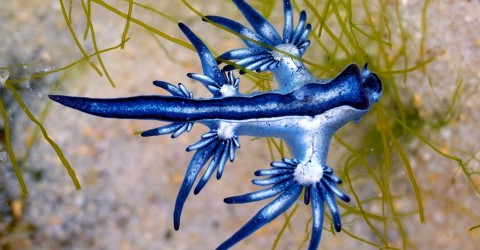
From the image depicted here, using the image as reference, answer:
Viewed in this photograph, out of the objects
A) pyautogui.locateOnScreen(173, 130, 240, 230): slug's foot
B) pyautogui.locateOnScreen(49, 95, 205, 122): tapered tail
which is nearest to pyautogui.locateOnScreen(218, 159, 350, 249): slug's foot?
pyautogui.locateOnScreen(173, 130, 240, 230): slug's foot

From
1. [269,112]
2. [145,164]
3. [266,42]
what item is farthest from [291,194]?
[145,164]

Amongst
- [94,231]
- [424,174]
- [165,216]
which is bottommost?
[94,231]

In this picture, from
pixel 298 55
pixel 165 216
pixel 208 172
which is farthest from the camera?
pixel 165 216

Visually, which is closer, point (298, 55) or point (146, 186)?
point (298, 55)

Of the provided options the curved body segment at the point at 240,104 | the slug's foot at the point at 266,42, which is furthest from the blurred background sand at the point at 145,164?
the curved body segment at the point at 240,104

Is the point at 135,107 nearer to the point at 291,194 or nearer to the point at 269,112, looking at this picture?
the point at 269,112

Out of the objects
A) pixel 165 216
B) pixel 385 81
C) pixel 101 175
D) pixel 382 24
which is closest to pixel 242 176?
pixel 165 216

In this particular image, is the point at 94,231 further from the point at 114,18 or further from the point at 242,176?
the point at 114,18
